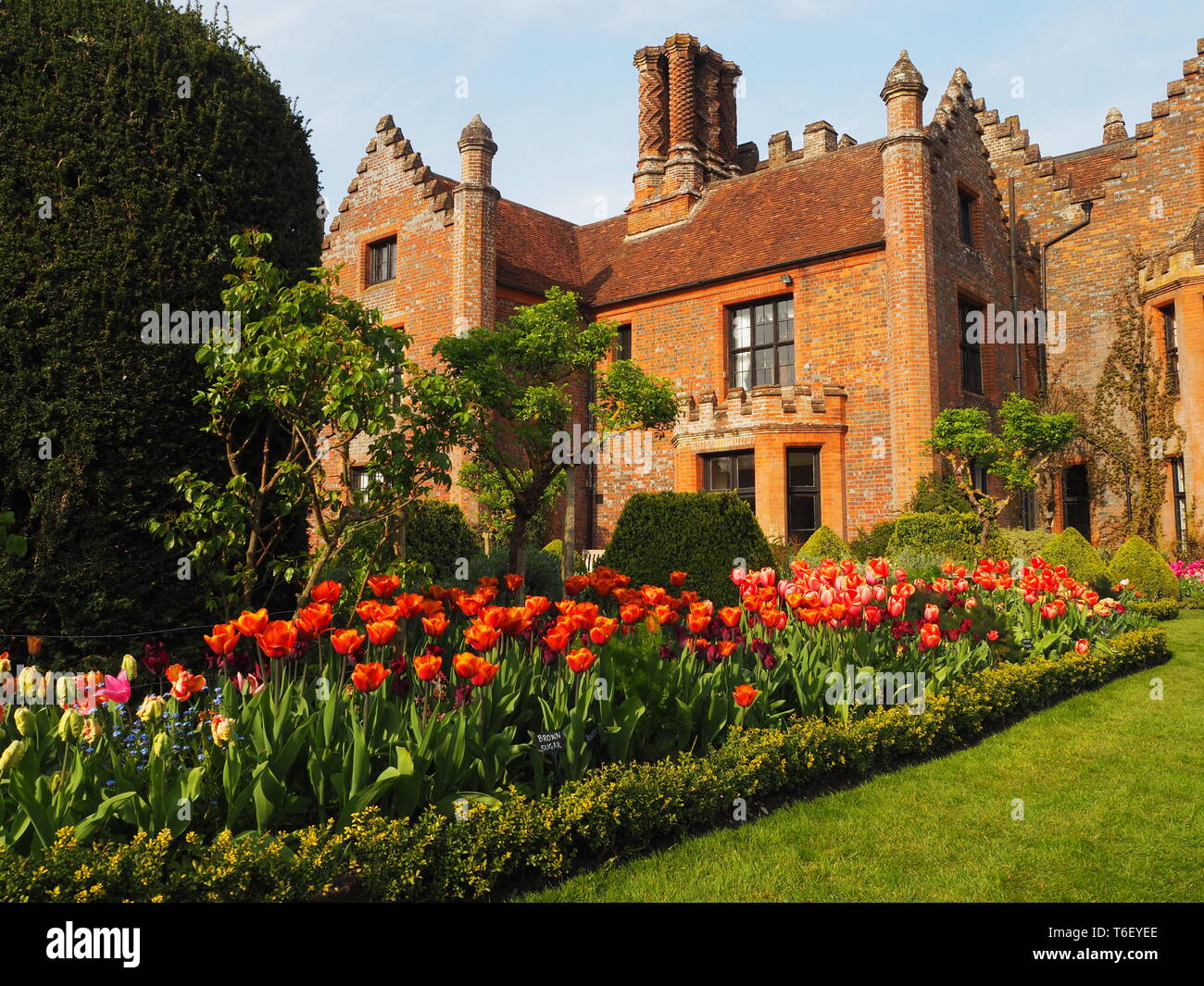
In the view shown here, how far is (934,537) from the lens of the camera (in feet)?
48.4

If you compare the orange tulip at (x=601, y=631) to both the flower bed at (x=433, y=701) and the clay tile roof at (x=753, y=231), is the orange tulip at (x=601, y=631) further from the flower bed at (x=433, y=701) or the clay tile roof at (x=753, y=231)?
the clay tile roof at (x=753, y=231)

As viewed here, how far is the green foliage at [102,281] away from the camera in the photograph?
528 centimetres

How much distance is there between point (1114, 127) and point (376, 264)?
2601 cm

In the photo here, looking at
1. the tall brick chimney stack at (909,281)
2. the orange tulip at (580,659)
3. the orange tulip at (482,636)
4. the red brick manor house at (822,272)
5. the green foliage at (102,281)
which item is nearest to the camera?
the orange tulip at (482,636)

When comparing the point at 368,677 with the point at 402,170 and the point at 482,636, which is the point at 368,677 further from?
the point at 402,170

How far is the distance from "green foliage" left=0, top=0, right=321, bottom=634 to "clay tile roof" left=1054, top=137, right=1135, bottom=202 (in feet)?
79.9

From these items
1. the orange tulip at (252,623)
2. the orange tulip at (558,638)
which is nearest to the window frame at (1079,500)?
the orange tulip at (558,638)

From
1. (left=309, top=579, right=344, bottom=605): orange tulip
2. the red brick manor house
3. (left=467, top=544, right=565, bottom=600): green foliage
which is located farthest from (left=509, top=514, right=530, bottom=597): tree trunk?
the red brick manor house

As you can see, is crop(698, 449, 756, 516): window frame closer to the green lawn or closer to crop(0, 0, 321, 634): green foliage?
the green lawn

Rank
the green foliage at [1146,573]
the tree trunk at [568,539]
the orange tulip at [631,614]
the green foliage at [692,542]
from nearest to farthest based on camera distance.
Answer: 1. the orange tulip at [631,614]
2. the green foliage at [692,542]
3. the tree trunk at [568,539]
4. the green foliage at [1146,573]

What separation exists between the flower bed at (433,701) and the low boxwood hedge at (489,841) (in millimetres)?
161

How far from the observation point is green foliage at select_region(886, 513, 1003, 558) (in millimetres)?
14179

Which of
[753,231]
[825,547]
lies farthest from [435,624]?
[753,231]

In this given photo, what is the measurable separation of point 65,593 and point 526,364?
7.51 metres
